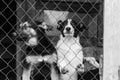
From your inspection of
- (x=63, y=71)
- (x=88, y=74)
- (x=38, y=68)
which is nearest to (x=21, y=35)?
(x=38, y=68)

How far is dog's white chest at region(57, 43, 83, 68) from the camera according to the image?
2.06 meters

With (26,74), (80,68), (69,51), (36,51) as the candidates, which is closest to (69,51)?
(69,51)

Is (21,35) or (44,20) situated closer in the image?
(21,35)

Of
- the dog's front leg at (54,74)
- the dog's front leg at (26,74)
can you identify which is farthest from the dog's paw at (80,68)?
the dog's front leg at (26,74)

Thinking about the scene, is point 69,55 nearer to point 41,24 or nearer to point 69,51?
point 69,51

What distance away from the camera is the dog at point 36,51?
2.01 meters

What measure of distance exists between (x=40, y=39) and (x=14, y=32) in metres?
0.23

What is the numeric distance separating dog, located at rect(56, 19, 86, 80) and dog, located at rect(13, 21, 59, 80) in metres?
0.06

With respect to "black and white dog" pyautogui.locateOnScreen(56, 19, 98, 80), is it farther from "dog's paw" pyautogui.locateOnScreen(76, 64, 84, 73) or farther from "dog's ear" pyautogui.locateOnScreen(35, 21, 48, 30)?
"dog's ear" pyautogui.locateOnScreen(35, 21, 48, 30)

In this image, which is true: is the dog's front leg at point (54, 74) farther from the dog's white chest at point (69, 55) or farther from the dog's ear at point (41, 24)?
the dog's ear at point (41, 24)

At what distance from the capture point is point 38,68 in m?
2.07

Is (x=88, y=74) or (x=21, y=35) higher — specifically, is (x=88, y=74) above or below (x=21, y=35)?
below

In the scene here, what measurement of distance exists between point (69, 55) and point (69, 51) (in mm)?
31
